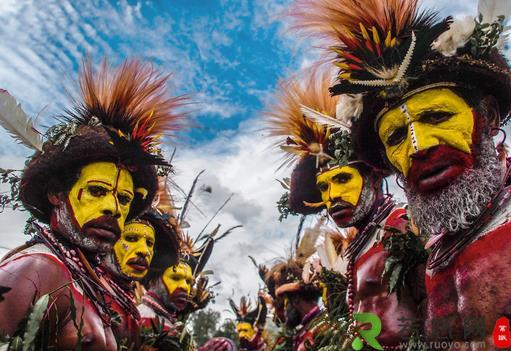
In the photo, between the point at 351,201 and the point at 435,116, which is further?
the point at 351,201

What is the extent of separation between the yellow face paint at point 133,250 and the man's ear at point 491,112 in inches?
176

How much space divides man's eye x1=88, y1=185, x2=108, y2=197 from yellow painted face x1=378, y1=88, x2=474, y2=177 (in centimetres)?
226

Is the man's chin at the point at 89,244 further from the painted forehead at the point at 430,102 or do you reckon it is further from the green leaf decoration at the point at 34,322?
the painted forehead at the point at 430,102

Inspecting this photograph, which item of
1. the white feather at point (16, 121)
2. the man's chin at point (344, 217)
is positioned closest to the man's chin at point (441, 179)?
the man's chin at point (344, 217)

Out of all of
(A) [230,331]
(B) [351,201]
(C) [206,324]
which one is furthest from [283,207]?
(C) [206,324]

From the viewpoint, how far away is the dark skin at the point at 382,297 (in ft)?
10.4

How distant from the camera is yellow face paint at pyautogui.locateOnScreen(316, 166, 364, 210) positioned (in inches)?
182

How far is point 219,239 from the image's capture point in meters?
8.92

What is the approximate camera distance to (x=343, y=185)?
4.71 meters

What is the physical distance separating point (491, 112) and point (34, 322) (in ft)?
9.91

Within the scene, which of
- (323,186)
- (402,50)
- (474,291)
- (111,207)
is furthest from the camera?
(323,186)

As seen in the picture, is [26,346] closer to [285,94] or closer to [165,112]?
[165,112]

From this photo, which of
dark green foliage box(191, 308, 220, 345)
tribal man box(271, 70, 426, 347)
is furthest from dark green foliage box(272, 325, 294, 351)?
dark green foliage box(191, 308, 220, 345)

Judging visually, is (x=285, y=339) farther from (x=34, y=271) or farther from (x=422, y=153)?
(x=422, y=153)
